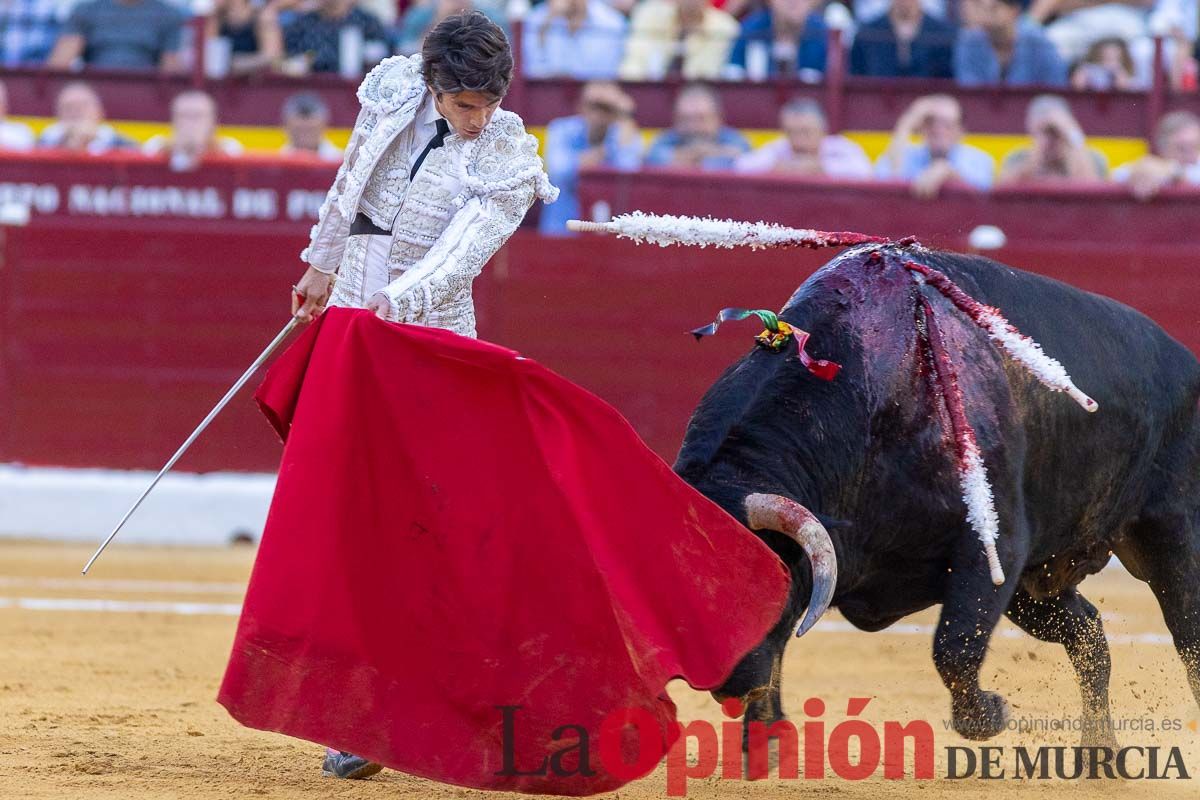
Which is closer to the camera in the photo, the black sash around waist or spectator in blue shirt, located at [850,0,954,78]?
the black sash around waist

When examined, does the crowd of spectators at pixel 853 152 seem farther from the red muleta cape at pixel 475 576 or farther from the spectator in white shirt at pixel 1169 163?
the red muleta cape at pixel 475 576

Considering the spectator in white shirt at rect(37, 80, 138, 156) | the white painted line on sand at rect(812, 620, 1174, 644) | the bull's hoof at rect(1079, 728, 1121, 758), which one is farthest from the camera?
the spectator in white shirt at rect(37, 80, 138, 156)

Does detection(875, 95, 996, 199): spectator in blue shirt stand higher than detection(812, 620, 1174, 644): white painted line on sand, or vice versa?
detection(875, 95, 996, 199): spectator in blue shirt

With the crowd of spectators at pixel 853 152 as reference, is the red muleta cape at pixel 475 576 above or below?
below

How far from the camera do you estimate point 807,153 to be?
7383 mm

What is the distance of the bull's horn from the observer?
9.96ft

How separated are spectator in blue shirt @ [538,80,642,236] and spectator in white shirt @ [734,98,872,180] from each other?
1.66 ft

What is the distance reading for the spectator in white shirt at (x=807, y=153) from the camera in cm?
738

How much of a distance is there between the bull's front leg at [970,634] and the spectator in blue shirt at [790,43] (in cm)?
485

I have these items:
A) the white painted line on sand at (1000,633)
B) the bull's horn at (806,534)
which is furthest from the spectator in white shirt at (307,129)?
the bull's horn at (806,534)

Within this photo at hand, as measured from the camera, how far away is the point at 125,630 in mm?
5371

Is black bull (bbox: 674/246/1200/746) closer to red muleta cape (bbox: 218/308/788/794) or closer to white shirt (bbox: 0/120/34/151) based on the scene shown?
red muleta cape (bbox: 218/308/788/794)

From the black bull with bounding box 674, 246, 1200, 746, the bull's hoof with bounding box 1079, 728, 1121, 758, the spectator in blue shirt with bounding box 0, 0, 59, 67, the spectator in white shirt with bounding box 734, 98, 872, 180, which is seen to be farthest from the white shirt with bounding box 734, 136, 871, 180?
the bull's hoof with bounding box 1079, 728, 1121, 758

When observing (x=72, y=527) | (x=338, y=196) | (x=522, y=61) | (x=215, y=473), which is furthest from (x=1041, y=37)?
(x=338, y=196)
